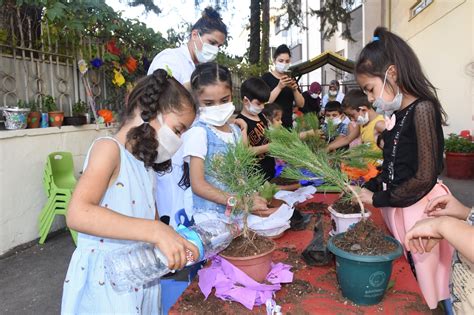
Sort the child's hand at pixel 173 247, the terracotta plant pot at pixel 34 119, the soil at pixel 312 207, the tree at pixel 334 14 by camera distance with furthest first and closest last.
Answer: the tree at pixel 334 14, the terracotta plant pot at pixel 34 119, the soil at pixel 312 207, the child's hand at pixel 173 247

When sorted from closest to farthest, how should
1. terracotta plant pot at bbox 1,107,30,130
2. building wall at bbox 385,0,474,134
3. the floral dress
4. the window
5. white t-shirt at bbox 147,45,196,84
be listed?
the floral dress, white t-shirt at bbox 147,45,196,84, terracotta plant pot at bbox 1,107,30,130, building wall at bbox 385,0,474,134, the window

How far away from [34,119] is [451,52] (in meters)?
7.21

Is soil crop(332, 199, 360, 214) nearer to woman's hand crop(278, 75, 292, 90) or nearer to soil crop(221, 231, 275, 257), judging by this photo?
soil crop(221, 231, 275, 257)

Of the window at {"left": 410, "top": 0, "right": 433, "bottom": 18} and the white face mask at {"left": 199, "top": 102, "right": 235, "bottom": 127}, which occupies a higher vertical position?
the window at {"left": 410, "top": 0, "right": 433, "bottom": 18}

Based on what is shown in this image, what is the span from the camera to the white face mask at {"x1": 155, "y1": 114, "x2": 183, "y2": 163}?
136cm

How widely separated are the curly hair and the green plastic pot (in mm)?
751

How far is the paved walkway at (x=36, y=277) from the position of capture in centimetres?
263

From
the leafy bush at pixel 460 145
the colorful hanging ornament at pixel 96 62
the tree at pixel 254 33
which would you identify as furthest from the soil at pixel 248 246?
the tree at pixel 254 33

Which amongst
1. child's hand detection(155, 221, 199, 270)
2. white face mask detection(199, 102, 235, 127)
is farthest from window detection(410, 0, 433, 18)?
child's hand detection(155, 221, 199, 270)

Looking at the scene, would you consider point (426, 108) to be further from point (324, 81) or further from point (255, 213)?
point (324, 81)

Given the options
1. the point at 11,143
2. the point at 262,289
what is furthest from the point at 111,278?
the point at 11,143

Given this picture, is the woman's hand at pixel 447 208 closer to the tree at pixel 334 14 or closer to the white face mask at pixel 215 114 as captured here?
the white face mask at pixel 215 114

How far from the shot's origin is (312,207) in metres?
2.07

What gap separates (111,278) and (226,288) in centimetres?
42
